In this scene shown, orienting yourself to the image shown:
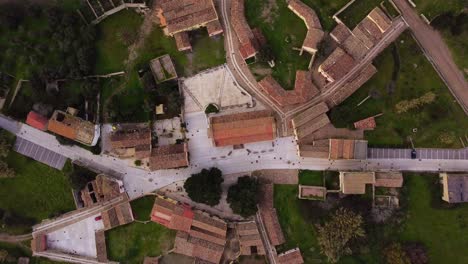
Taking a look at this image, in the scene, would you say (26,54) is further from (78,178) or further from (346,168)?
(346,168)

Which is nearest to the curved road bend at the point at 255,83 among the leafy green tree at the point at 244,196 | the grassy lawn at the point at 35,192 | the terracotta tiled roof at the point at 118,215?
the leafy green tree at the point at 244,196

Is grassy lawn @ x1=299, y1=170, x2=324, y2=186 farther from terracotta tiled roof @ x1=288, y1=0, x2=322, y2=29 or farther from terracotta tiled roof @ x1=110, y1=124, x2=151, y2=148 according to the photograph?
terracotta tiled roof @ x1=110, y1=124, x2=151, y2=148

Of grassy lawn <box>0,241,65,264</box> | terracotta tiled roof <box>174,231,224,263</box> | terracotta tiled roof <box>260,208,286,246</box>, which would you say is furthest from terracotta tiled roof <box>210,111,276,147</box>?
grassy lawn <box>0,241,65,264</box>

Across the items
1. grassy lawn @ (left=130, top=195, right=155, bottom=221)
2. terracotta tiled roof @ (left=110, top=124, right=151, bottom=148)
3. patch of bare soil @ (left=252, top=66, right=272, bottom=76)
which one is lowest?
grassy lawn @ (left=130, top=195, right=155, bottom=221)

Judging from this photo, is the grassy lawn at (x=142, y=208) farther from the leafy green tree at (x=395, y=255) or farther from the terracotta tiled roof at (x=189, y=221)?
the leafy green tree at (x=395, y=255)

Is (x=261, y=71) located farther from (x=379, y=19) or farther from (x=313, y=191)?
(x=313, y=191)

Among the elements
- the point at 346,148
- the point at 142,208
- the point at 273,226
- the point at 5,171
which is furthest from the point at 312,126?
the point at 5,171

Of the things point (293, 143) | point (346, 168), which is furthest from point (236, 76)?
point (346, 168)
